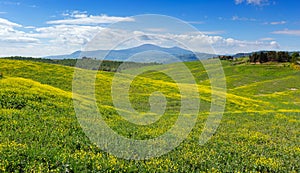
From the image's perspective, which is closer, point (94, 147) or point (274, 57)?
point (94, 147)

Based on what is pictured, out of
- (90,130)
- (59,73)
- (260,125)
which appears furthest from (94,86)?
(90,130)

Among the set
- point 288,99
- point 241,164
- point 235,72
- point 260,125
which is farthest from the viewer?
point 235,72

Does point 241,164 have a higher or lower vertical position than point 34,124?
lower

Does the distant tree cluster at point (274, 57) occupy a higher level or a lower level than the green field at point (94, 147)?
higher

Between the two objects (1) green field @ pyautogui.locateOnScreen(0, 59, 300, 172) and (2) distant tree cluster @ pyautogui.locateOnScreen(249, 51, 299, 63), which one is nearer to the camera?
(1) green field @ pyautogui.locateOnScreen(0, 59, 300, 172)

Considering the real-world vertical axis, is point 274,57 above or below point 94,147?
above

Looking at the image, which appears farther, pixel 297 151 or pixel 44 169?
pixel 297 151

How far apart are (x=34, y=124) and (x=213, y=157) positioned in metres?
11.6

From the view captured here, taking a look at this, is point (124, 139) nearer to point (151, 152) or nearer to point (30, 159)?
point (151, 152)

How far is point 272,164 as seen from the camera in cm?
1617

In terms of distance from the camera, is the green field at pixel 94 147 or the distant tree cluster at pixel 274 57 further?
the distant tree cluster at pixel 274 57

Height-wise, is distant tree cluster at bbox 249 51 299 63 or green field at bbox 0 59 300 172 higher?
distant tree cluster at bbox 249 51 299 63

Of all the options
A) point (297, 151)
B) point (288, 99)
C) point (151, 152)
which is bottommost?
point (288, 99)

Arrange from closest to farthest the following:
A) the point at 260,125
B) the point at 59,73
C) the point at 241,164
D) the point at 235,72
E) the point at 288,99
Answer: the point at 241,164 → the point at 260,125 → the point at 59,73 → the point at 288,99 → the point at 235,72
